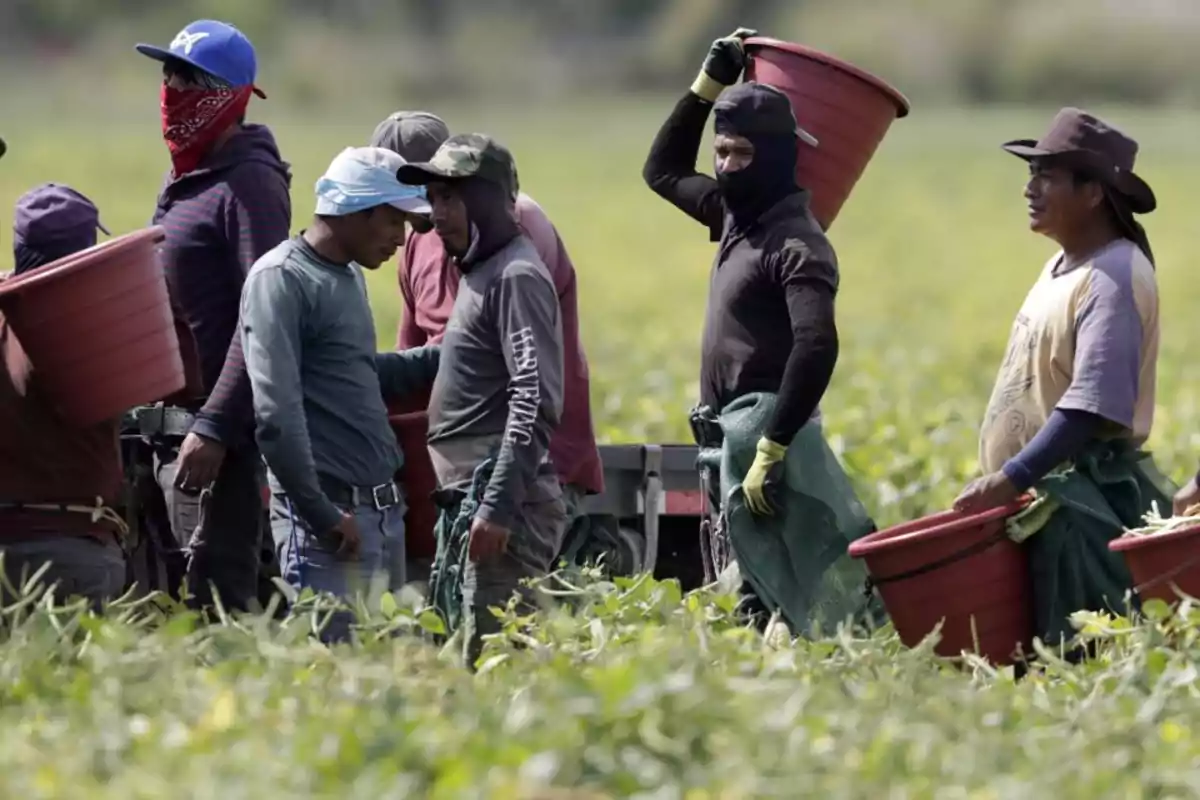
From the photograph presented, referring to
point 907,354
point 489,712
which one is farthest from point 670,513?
point 907,354

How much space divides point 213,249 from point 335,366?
0.59m

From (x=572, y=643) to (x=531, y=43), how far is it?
61981mm

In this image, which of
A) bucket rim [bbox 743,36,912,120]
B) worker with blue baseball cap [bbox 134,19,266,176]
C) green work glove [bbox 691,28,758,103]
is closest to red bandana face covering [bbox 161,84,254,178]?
worker with blue baseball cap [bbox 134,19,266,176]

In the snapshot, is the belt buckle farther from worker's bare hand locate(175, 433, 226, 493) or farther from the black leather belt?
worker's bare hand locate(175, 433, 226, 493)

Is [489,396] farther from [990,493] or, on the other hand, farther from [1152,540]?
[1152,540]

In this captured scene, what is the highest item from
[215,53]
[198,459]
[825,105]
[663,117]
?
[215,53]

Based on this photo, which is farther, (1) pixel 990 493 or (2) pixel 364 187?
(1) pixel 990 493

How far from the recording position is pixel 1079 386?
Answer: 658 cm

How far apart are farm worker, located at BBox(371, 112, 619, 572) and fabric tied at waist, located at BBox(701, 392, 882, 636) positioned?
38 centimetres

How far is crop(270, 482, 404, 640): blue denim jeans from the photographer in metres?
6.43

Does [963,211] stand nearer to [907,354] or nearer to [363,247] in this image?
[907,354]

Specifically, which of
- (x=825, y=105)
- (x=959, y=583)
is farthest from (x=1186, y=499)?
(x=825, y=105)

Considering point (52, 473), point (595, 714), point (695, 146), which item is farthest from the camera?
point (695, 146)

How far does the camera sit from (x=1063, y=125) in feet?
22.3
